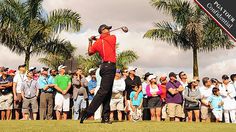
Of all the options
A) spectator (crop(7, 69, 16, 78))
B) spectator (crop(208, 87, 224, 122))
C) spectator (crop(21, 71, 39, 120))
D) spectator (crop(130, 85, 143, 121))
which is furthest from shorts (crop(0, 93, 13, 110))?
spectator (crop(208, 87, 224, 122))

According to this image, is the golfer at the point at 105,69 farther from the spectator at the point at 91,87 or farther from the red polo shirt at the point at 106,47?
the spectator at the point at 91,87

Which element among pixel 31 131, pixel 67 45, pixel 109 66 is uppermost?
pixel 67 45

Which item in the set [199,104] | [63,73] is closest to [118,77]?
[63,73]

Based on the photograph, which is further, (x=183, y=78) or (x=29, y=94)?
(x=183, y=78)

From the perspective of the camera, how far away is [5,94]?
42.5 ft

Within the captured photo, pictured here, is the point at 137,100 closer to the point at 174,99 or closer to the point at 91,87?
the point at 174,99

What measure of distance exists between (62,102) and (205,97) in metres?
4.90

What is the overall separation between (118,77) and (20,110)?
3806mm

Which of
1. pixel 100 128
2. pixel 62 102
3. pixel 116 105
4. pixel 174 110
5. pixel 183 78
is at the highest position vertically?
pixel 183 78

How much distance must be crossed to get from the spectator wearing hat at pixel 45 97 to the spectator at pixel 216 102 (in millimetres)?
5417

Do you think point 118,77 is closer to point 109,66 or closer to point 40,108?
point 40,108

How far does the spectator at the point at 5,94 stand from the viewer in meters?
12.8

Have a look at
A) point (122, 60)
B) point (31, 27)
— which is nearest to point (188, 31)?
point (31, 27)

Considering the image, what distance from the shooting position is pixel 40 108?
42.4 ft
